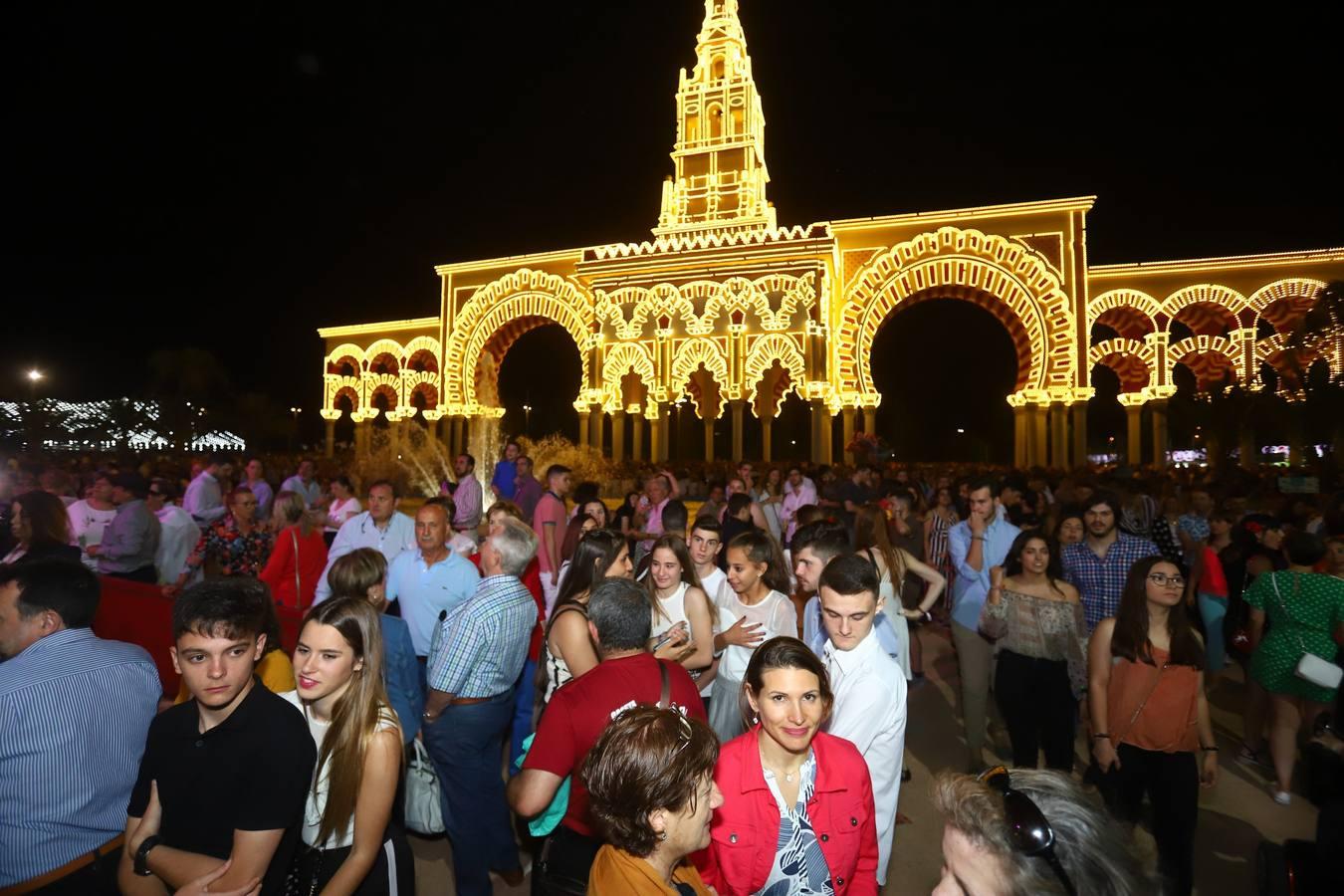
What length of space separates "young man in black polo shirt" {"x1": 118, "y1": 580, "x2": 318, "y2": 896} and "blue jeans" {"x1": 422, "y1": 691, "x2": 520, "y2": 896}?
1.07 meters

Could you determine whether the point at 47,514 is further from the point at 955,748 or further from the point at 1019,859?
the point at 955,748

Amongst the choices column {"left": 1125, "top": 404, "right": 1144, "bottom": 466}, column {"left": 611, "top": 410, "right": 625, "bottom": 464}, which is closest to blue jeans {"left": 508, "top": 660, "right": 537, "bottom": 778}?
column {"left": 611, "top": 410, "right": 625, "bottom": 464}

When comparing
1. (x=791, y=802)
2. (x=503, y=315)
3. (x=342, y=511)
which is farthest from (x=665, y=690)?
(x=503, y=315)

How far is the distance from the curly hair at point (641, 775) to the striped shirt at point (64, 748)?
6.13ft

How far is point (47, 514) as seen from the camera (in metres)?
5.04

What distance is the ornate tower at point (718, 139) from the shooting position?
31.9m

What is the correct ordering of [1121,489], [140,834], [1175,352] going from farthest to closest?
1. [1175,352]
2. [1121,489]
3. [140,834]

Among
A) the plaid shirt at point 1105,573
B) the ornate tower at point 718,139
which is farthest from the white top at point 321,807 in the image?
the ornate tower at point 718,139

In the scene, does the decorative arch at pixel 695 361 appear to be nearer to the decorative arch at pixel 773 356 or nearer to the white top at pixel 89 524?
the decorative arch at pixel 773 356

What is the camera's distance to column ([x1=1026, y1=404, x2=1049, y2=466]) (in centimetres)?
2308

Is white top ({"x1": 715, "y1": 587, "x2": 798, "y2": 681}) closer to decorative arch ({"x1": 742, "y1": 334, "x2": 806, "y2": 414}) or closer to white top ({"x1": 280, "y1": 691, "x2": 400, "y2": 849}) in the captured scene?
white top ({"x1": 280, "y1": 691, "x2": 400, "y2": 849})

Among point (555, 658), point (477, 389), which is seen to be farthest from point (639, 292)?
point (555, 658)

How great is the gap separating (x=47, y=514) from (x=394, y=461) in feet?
57.0

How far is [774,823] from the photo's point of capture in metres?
2.14
